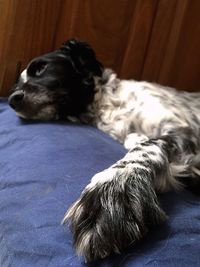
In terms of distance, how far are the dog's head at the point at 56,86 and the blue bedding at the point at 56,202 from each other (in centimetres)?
13

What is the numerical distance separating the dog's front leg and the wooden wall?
3.38 feet

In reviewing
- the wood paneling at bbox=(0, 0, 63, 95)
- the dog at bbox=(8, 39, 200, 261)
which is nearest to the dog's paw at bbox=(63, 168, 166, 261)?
the dog at bbox=(8, 39, 200, 261)

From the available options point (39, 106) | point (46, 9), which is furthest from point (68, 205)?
point (46, 9)

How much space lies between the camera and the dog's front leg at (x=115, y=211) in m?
1.03

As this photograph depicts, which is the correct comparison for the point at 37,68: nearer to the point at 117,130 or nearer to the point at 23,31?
the point at 23,31

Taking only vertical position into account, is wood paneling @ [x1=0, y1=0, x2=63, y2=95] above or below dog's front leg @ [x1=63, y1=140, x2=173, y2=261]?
above

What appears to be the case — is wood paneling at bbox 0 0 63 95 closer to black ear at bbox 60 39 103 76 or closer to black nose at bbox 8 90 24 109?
black ear at bbox 60 39 103 76

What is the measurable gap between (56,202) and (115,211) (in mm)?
214

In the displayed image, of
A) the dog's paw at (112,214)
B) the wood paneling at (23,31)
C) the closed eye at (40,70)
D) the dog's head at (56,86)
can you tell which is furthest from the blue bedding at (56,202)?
the wood paneling at (23,31)

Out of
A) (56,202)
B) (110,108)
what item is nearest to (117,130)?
(110,108)

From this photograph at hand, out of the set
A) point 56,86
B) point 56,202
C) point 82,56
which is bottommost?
point 56,202

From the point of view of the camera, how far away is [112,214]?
1.07 m

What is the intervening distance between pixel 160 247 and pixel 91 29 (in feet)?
4.55

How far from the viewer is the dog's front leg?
103 cm
